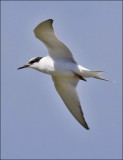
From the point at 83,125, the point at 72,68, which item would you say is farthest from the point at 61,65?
the point at 83,125

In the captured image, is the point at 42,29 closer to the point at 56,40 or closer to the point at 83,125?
the point at 56,40

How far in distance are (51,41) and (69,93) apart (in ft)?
4.92

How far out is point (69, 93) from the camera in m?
17.5

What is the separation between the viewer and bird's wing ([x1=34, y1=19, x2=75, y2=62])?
16.3 m

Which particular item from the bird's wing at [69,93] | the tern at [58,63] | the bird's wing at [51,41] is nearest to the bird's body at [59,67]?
the tern at [58,63]

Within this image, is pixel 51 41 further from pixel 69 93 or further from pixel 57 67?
pixel 69 93

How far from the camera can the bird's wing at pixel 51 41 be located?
1631 centimetres

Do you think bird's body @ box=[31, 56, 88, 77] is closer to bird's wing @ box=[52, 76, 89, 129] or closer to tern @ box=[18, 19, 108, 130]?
tern @ box=[18, 19, 108, 130]

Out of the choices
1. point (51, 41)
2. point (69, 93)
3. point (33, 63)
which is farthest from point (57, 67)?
point (69, 93)

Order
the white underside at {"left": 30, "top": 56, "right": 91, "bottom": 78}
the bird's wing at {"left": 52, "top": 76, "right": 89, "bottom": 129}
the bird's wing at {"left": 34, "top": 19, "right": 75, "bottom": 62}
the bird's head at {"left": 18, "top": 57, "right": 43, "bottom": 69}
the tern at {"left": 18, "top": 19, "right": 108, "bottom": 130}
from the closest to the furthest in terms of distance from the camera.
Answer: the bird's wing at {"left": 34, "top": 19, "right": 75, "bottom": 62} < the tern at {"left": 18, "top": 19, "right": 108, "bottom": 130} < the white underside at {"left": 30, "top": 56, "right": 91, "bottom": 78} < the bird's head at {"left": 18, "top": 57, "right": 43, "bottom": 69} < the bird's wing at {"left": 52, "top": 76, "right": 89, "bottom": 129}

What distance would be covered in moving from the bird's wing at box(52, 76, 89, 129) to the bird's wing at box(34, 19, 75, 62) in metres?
0.82

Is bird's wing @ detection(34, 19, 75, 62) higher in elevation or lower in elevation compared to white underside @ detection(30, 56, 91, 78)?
higher

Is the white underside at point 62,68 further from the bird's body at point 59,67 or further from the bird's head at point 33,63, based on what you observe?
the bird's head at point 33,63

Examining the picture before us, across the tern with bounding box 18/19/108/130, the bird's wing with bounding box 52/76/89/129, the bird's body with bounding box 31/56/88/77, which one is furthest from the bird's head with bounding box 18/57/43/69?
the bird's wing with bounding box 52/76/89/129
